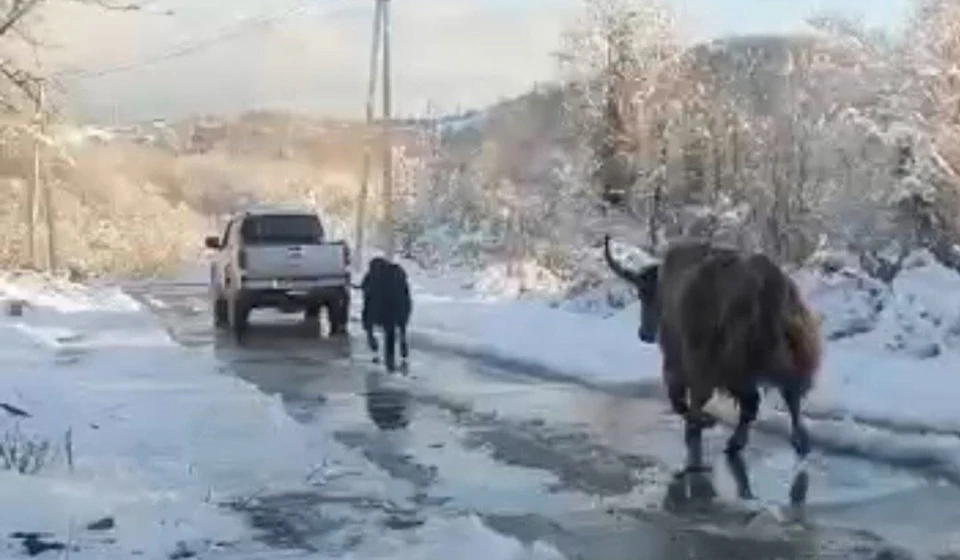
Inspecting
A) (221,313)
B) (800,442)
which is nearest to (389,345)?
(800,442)

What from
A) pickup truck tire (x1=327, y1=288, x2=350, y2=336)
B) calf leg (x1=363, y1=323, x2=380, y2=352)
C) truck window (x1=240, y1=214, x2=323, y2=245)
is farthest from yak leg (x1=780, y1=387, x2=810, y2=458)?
truck window (x1=240, y1=214, x2=323, y2=245)

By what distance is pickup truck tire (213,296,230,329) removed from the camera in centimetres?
3209

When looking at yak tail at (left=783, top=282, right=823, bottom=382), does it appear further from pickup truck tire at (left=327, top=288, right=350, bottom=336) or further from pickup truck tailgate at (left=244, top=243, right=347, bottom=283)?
pickup truck tailgate at (left=244, top=243, right=347, bottom=283)

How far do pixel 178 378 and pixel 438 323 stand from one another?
1183 centimetres

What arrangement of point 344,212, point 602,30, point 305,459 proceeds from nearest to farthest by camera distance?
point 305,459 < point 602,30 < point 344,212

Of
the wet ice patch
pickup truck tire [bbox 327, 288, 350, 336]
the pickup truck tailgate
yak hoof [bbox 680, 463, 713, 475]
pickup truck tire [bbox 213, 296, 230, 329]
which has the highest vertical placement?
the wet ice patch

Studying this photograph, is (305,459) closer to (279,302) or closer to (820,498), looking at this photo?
(820,498)

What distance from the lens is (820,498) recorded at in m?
11.2

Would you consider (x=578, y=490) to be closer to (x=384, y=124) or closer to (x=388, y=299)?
(x=388, y=299)

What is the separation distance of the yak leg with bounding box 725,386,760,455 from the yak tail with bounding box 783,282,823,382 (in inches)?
16.2

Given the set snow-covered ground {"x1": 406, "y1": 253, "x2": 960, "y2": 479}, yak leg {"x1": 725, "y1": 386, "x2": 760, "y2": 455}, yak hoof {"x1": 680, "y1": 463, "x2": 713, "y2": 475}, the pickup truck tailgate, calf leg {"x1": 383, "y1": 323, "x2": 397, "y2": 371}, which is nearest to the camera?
yak hoof {"x1": 680, "y1": 463, "x2": 713, "y2": 475}

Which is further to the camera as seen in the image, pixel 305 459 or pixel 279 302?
pixel 279 302

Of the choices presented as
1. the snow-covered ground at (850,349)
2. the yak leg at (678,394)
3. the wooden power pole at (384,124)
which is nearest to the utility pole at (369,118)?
the wooden power pole at (384,124)

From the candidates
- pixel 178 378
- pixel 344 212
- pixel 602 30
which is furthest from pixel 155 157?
pixel 178 378
